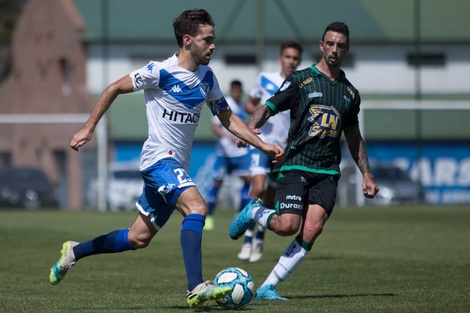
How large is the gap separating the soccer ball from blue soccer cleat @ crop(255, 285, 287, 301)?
2.30 ft

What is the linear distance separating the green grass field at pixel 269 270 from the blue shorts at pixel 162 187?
2.33ft

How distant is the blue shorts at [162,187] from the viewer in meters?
7.53

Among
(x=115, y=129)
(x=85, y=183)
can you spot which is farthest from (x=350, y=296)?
(x=115, y=129)

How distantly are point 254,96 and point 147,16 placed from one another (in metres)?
23.6


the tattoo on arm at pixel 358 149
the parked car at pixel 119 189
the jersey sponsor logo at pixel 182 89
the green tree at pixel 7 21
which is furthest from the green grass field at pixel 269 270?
the green tree at pixel 7 21

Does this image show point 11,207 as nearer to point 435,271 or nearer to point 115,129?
point 115,129

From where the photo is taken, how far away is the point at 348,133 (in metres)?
8.59

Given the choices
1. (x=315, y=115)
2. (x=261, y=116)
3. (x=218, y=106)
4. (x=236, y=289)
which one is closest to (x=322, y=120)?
(x=315, y=115)

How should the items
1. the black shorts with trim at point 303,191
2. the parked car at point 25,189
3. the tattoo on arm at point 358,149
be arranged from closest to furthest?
the black shorts with trim at point 303,191
the tattoo on arm at point 358,149
the parked car at point 25,189

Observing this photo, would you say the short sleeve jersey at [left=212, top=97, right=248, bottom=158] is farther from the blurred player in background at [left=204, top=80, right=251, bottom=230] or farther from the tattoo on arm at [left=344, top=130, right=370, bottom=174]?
the tattoo on arm at [left=344, top=130, right=370, bottom=174]

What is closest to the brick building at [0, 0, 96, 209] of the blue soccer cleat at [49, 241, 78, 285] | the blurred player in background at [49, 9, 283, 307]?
the blue soccer cleat at [49, 241, 78, 285]

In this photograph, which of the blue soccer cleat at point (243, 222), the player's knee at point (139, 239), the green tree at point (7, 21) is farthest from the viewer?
the green tree at point (7, 21)

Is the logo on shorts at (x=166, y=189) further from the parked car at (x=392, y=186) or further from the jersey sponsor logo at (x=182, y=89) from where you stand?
the parked car at (x=392, y=186)

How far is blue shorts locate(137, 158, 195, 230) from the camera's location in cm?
753
